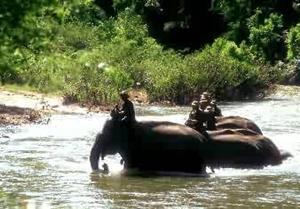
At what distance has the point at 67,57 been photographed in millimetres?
5277

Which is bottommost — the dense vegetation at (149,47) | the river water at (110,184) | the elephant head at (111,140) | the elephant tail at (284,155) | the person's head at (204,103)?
the river water at (110,184)

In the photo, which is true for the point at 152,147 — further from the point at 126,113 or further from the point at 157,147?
the point at 126,113

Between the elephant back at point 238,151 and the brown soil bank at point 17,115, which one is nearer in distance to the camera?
the elephant back at point 238,151

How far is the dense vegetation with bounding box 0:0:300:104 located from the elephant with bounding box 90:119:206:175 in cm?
197

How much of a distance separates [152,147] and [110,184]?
5.94ft

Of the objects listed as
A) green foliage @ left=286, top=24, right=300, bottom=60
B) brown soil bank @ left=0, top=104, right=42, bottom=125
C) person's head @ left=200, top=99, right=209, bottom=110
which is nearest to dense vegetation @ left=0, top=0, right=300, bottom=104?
green foliage @ left=286, top=24, right=300, bottom=60

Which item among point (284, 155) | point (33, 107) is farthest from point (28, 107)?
point (284, 155)

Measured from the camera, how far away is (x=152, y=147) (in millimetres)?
16562

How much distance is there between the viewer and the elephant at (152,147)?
16562 millimetres

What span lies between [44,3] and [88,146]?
16.7m

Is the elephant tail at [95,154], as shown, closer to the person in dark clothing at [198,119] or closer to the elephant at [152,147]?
the elephant at [152,147]

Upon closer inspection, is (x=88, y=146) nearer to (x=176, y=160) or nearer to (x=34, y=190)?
(x=176, y=160)

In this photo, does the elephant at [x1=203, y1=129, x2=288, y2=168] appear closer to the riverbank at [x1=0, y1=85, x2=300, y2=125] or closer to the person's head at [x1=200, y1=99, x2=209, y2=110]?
the person's head at [x1=200, y1=99, x2=209, y2=110]

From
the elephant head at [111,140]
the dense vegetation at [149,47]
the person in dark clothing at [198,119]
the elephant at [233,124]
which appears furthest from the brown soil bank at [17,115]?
the person in dark clothing at [198,119]
